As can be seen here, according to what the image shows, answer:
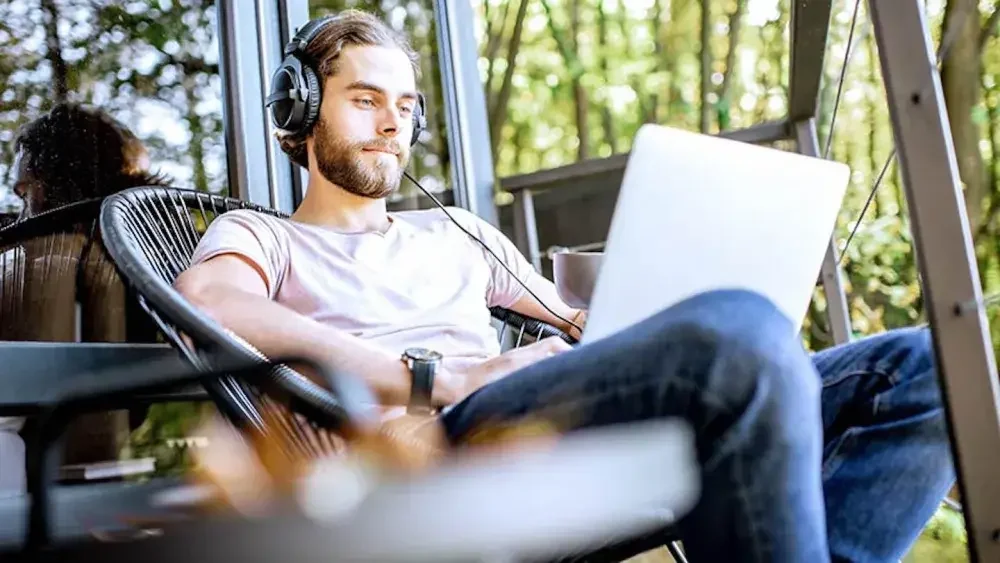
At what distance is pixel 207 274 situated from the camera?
1.14 m

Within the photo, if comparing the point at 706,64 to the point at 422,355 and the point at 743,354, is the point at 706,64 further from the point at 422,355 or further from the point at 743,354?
the point at 743,354

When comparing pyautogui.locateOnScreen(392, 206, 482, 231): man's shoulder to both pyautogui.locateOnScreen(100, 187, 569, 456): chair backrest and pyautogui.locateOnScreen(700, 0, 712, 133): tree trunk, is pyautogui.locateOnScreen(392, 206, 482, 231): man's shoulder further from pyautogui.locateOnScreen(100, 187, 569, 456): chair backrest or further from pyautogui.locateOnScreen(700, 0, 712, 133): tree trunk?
pyautogui.locateOnScreen(700, 0, 712, 133): tree trunk

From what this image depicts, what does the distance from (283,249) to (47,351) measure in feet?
1.44

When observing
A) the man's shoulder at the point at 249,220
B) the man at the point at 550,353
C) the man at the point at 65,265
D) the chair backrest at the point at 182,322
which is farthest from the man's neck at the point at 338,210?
the man at the point at 65,265

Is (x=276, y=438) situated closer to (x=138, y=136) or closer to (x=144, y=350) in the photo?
(x=144, y=350)

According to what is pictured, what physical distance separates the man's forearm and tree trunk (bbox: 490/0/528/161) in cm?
312

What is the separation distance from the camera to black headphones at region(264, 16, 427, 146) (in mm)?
1397

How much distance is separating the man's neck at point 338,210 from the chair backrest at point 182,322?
0.71 feet

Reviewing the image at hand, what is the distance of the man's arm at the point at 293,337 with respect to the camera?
1.01 metres

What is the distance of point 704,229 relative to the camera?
90 centimetres

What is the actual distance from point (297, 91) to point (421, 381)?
0.62m

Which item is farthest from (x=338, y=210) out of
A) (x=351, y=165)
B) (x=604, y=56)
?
(x=604, y=56)

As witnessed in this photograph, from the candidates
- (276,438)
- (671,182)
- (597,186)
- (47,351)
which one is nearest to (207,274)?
(276,438)

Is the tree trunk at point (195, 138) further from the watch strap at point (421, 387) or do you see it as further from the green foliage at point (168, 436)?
the watch strap at point (421, 387)
